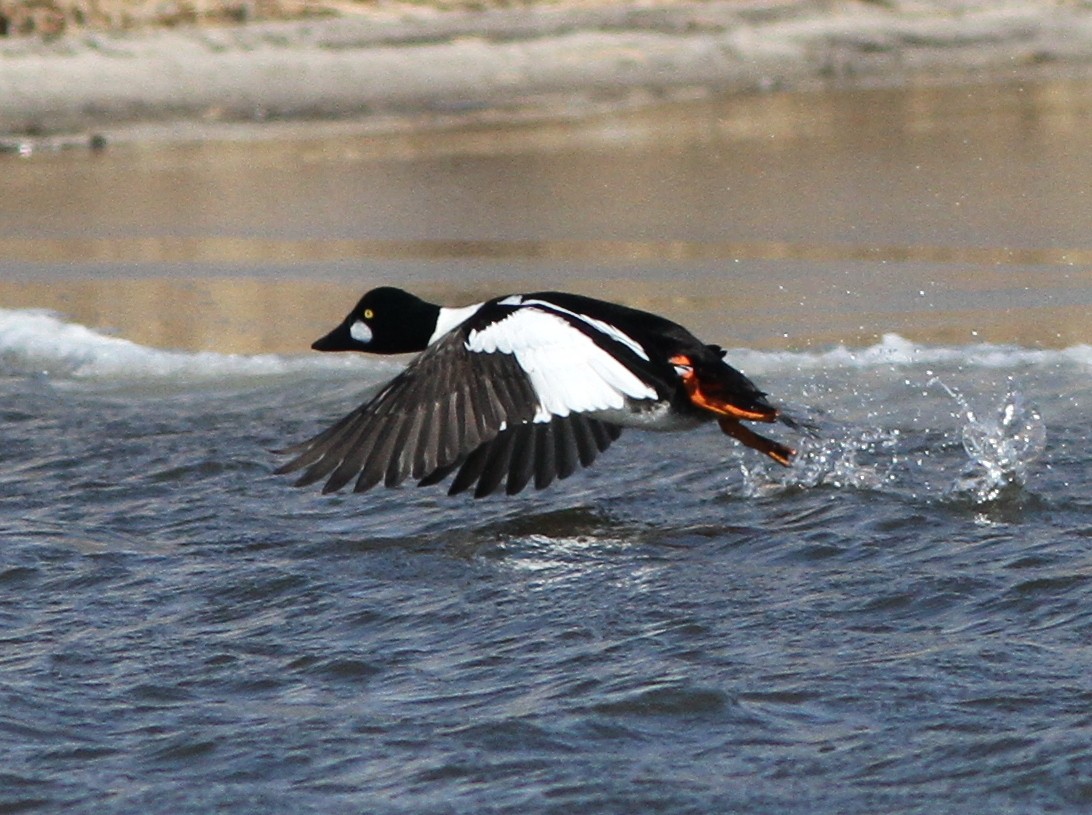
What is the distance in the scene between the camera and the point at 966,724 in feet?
10.2

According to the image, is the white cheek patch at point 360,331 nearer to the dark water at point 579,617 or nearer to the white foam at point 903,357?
the dark water at point 579,617

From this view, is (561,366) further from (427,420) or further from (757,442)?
(757,442)

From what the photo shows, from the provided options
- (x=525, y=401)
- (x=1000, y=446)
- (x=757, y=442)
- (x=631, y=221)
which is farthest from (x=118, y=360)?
(x=1000, y=446)

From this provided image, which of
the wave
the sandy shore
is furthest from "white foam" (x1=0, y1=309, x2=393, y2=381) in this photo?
the sandy shore

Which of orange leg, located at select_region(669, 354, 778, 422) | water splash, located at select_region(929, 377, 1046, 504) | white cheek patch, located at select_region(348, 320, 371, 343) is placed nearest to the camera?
water splash, located at select_region(929, 377, 1046, 504)

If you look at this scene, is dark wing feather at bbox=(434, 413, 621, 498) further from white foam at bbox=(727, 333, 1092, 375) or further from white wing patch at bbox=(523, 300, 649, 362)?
white foam at bbox=(727, 333, 1092, 375)

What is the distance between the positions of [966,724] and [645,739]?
55cm

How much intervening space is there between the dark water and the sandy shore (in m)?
5.66

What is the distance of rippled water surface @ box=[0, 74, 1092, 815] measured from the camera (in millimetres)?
3100

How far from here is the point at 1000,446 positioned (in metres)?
4.75

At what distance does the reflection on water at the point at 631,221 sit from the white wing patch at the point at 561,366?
1823mm

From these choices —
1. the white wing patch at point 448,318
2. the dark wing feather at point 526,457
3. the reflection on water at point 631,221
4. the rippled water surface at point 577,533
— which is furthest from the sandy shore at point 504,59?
the dark wing feather at point 526,457

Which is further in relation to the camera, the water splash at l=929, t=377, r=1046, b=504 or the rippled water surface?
the water splash at l=929, t=377, r=1046, b=504

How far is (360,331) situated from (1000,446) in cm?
186
